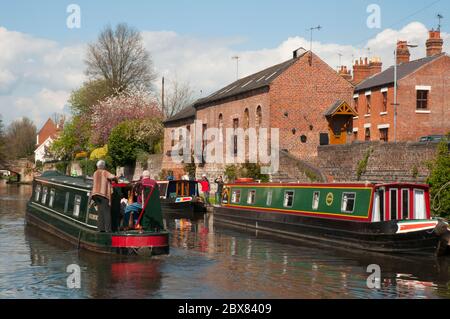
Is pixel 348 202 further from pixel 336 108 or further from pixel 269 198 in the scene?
pixel 336 108

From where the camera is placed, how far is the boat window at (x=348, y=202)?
19.4 metres

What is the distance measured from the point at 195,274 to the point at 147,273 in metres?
0.97

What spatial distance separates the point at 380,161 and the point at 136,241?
14.0 m

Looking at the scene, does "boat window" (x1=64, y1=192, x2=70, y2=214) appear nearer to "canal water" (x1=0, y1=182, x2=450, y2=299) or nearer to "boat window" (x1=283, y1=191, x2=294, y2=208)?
"canal water" (x1=0, y1=182, x2=450, y2=299)

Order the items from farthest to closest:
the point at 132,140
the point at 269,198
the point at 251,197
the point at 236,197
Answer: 1. the point at 132,140
2. the point at 236,197
3. the point at 251,197
4. the point at 269,198

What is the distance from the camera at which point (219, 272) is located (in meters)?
14.9

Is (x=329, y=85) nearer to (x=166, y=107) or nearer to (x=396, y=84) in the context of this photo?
(x=396, y=84)

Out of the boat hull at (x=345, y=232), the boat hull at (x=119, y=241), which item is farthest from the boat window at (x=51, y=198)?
the boat hull at (x=345, y=232)

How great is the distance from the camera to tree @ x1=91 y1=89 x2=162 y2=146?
6059 cm

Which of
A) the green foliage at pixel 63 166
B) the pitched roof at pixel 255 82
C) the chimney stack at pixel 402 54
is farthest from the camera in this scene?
the green foliage at pixel 63 166

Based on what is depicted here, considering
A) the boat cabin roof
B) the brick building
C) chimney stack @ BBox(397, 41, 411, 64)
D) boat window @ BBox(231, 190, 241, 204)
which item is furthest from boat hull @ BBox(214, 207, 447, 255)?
chimney stack @ BBox(397, 41, 411, 64)

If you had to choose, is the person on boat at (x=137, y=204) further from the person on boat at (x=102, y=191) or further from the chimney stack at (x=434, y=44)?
the chimney stack at (x=434, y=44)

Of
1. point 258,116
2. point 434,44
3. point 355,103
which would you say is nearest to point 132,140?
point 258,116

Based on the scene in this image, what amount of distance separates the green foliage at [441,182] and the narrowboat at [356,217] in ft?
6.43
